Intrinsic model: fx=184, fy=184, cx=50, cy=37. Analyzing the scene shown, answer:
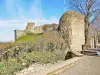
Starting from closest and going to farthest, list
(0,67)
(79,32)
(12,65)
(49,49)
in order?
(0,67) < (12,65) < (49,49) < (79,32)

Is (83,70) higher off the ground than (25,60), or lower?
lower

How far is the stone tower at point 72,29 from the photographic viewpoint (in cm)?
1966

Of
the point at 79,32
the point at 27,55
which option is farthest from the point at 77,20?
the point at 27,55

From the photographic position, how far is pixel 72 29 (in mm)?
20125

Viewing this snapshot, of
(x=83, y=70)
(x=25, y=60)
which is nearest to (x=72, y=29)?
(x=83, y=70)

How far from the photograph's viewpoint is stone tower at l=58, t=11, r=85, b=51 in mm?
19656

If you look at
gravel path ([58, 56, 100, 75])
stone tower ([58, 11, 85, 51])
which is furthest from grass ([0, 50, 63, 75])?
stone tower ([58, 11, 85, 51])

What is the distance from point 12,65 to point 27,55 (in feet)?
6.99

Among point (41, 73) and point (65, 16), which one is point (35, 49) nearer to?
point (41, 73)

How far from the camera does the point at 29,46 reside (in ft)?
40.6

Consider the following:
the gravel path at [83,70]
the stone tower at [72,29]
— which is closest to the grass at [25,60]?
the gravel path at [83,70]

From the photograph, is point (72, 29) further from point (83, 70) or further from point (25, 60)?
point (25, 60)

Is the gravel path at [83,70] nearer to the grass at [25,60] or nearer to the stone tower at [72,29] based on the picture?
the grass at [25,60]

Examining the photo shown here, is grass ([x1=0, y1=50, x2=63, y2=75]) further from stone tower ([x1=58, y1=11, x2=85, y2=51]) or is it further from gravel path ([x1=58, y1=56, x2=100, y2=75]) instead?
stone tower ([x1=58, y1=11, x2=85, y2=51])
